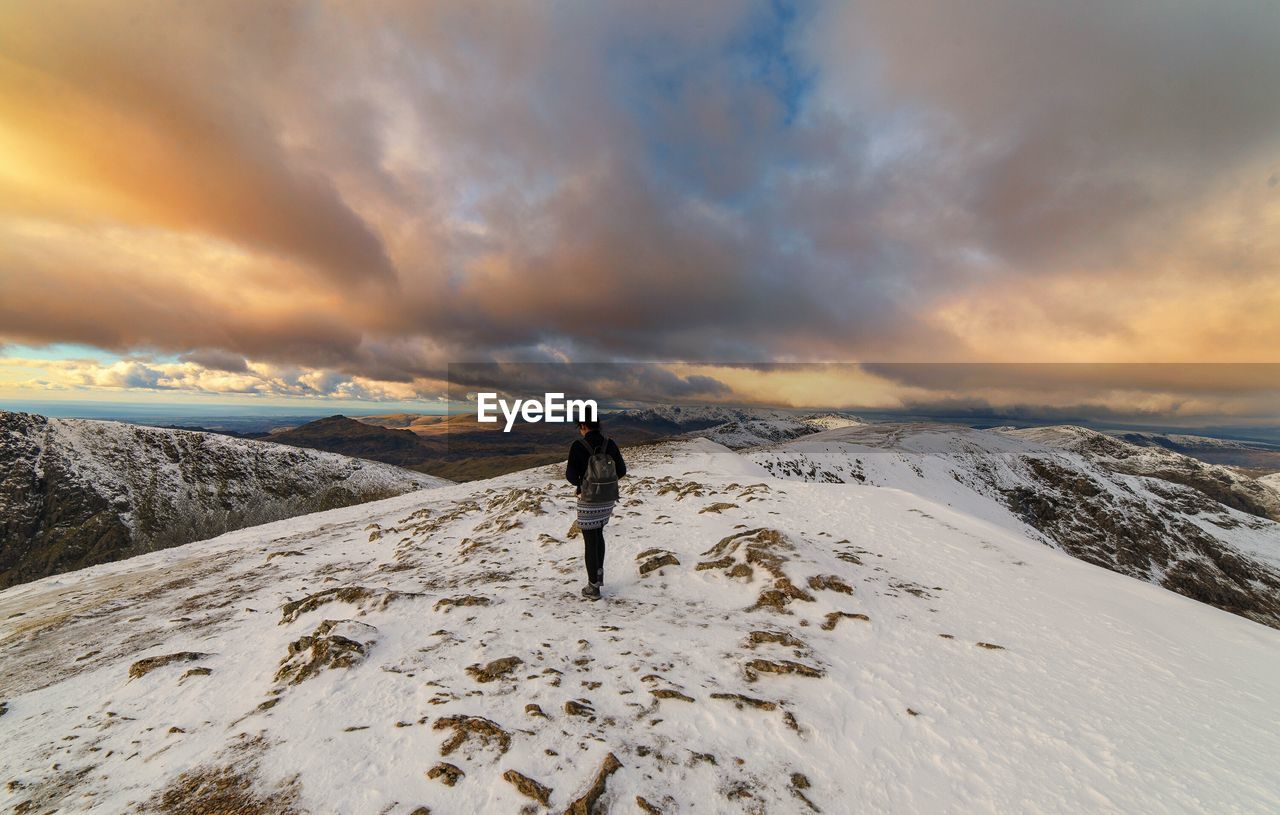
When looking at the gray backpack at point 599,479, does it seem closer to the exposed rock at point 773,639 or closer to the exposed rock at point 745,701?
the exposed rock at point 773,639

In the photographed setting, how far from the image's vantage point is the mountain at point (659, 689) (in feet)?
15.6

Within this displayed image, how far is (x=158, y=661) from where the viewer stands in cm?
767

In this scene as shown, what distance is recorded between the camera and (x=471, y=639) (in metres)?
8.05

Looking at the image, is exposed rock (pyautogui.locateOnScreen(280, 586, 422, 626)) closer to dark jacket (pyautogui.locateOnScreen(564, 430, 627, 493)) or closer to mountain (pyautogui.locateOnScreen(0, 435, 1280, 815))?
Result: mountain (pyautogui.locateOnScreen(0, 435, 1280, 815))

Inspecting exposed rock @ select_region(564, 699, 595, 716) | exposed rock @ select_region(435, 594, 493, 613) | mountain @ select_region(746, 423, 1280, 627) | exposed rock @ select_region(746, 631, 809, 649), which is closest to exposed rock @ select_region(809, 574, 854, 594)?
exposed rock @ select_region(746, 631, 809, 649)

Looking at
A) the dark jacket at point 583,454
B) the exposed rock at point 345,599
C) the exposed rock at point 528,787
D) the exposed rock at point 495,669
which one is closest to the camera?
the exposed rock at point 528,787

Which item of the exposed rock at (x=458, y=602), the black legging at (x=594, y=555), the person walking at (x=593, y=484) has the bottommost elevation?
the exposed rock at (x=458, y=602)

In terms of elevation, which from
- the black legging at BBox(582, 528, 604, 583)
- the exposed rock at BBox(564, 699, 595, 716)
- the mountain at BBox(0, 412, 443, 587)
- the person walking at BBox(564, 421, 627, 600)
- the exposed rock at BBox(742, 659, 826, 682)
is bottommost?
the mountain at BBox(0, 412, 443, 587)

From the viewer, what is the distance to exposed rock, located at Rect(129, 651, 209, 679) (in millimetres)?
7434

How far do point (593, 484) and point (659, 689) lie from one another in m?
4.32

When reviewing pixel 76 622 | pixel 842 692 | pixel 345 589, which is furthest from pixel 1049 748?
pixel 76 622

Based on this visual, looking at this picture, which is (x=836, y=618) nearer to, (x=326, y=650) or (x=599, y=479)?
(x=599, y=479)

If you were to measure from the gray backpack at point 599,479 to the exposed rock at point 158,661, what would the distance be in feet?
24.3

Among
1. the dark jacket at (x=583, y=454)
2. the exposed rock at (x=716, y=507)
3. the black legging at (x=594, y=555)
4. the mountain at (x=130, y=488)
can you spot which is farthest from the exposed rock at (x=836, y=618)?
the mountain at (x=130, y=488)
